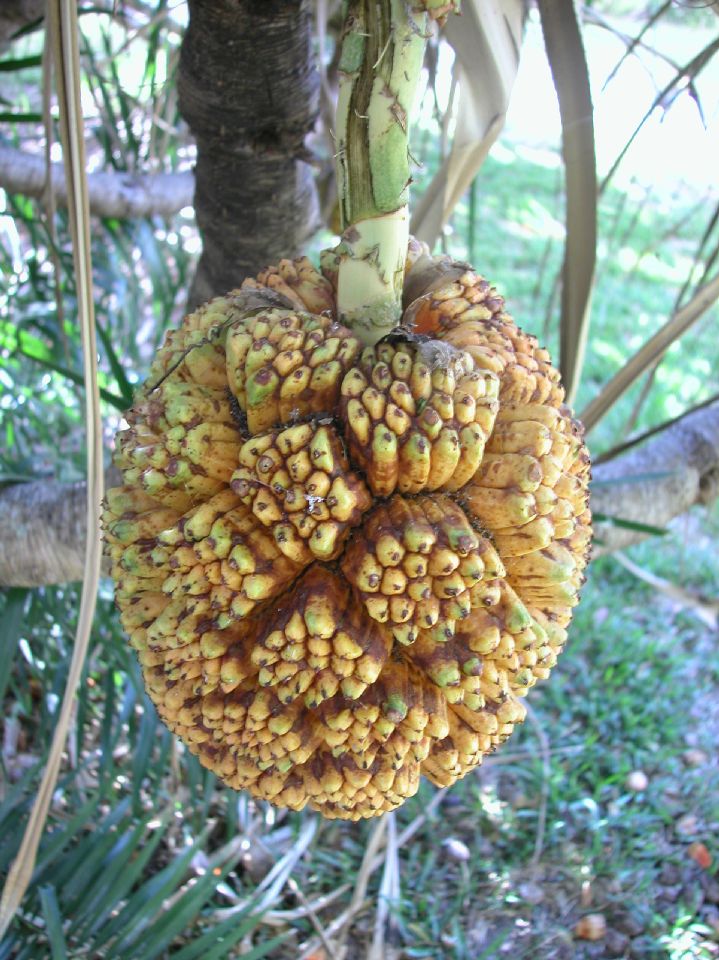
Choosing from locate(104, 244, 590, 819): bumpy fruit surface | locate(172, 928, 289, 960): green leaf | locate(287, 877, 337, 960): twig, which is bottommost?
locate(287, 877, 337, 960): twig

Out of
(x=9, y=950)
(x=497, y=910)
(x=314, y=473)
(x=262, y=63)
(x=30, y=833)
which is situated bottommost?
(x=497, y=910)

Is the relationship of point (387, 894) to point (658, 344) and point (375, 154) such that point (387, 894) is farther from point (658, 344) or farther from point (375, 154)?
point (375, 154)

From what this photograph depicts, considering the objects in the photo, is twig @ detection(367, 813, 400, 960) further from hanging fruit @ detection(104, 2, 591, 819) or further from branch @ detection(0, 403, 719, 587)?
hanging fruit @ detection(104, 2, 591, 819)

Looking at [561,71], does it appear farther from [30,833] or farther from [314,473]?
[30,833]

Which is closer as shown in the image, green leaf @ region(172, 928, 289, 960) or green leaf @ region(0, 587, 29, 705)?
green leaf @ region(172, 928, 289, 960)

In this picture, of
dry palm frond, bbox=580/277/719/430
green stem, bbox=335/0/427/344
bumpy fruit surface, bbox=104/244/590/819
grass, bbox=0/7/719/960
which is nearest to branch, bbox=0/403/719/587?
grass, bbox=0/7/719/960

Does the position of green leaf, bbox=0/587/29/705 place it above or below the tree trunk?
below

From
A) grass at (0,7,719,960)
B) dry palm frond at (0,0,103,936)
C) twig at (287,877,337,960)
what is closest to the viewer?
dry palm frond at (0,0,103,936)

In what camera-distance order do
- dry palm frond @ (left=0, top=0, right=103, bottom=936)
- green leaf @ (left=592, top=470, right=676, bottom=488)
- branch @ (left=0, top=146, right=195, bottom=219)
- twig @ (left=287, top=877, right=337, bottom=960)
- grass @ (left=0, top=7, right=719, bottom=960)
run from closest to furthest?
1. dry palm frond @ (left=0, top=0, right=103, bottom=936)
2. grass @ (left=0, top=7, right=719, bottom=960)
3. twig @ (left=287, top=877, right=337, bottom=960)
4. green leaf @ (left=592, top=470, right=676, bottom=488)
5. branch @ (left=0, top=146, right=195, bottom=219)

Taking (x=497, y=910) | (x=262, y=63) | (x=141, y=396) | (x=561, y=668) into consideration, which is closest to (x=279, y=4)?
(x=262, y=63)

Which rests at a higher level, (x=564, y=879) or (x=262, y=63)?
(x=262, y=63)
